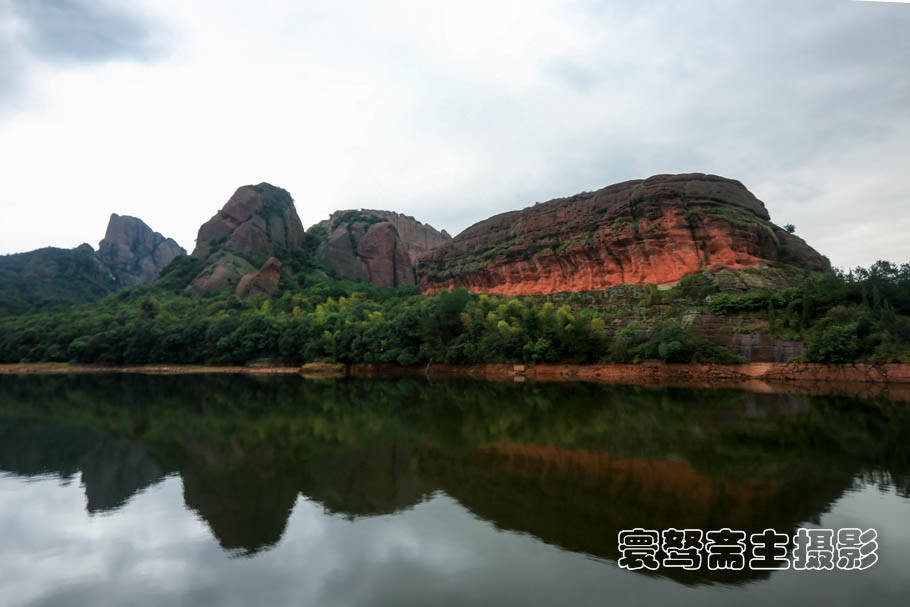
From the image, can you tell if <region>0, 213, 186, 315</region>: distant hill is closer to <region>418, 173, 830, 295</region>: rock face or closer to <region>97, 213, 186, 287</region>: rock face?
<region>97, 213, 186, 287</region>: rock face

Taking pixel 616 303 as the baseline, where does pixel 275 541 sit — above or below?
below

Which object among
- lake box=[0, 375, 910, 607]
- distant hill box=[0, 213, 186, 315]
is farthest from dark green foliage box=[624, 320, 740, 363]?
distant hill box=[0, 213, 186, 315]

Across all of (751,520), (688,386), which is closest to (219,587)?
(751,520)

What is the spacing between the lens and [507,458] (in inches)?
307

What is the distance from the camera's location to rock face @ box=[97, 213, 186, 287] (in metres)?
91.4

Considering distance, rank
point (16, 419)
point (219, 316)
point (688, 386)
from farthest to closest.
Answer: point (219, 316)
point (688, 386)
point (16, 419)

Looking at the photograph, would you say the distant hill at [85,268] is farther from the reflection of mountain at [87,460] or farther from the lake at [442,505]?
the lake at [442,505]

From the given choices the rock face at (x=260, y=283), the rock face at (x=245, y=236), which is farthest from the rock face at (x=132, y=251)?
the rock face at (x=260, y=283)

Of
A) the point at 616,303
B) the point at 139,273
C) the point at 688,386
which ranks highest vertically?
the point at 139,273

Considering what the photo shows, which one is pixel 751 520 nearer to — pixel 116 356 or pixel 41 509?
pixel 41 509

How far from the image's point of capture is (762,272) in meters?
26.5

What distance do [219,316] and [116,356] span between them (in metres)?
8.12

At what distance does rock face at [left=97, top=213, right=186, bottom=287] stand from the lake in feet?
311

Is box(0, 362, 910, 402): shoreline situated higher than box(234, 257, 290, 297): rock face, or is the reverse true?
box(234, 257, 290, 297): rock face
